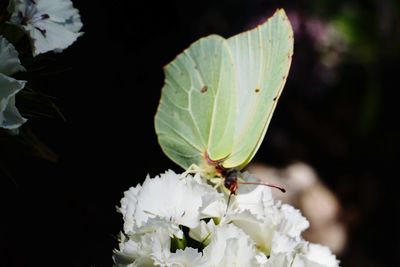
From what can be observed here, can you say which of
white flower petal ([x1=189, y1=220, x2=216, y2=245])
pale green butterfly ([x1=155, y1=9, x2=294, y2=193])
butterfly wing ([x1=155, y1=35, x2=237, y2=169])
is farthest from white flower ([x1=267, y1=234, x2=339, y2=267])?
butterfly wing ([x1=155, y1=35, x2=237, y2=169])

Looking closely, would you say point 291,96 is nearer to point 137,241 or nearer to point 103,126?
point 103,126

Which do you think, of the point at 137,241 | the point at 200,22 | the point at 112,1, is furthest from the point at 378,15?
the point at 137,241

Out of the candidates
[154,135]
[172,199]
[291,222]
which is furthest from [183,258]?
[154,135]

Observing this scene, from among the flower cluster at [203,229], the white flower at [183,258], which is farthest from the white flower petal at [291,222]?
the white flower at [183,258]

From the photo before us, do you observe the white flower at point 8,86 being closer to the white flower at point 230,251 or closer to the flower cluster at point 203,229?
the flower cluster at point 203,229

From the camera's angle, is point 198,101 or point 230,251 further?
point 198,101

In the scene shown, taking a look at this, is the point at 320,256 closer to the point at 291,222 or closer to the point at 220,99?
the point at 291,222
